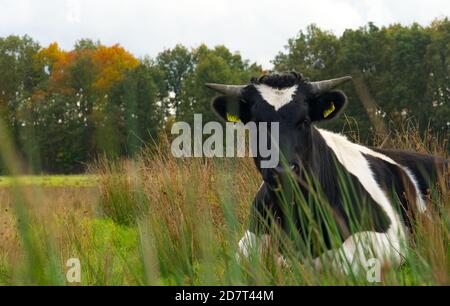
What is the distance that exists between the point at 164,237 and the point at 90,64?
66224 millimetres

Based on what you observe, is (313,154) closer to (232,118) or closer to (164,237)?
(232,118)

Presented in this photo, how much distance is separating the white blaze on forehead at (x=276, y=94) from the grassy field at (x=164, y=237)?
80 cm

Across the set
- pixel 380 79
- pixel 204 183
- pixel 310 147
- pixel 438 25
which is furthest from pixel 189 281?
pixel 438 25

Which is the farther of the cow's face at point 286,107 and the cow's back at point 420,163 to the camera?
the cow's back at point 420,163

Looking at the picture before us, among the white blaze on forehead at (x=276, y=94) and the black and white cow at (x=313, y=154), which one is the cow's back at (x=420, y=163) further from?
the white blaze on forehead at (x=276, y=94)

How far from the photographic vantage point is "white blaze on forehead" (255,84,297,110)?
5.62 m

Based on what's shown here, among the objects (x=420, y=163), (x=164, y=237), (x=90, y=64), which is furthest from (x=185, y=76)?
(x=164, y=237)

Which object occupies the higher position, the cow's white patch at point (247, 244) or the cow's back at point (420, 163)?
the cow's back at point (420, 163)

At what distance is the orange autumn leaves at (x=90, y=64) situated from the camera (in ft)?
202

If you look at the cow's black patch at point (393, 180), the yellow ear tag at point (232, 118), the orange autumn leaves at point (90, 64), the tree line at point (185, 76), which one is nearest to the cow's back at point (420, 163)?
the cow's black patch at point (393, 180)

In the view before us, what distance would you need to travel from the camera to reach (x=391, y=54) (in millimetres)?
52094

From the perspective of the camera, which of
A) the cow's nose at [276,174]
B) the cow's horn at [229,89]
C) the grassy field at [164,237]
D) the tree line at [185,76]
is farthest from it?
the tree line at [185,76]
